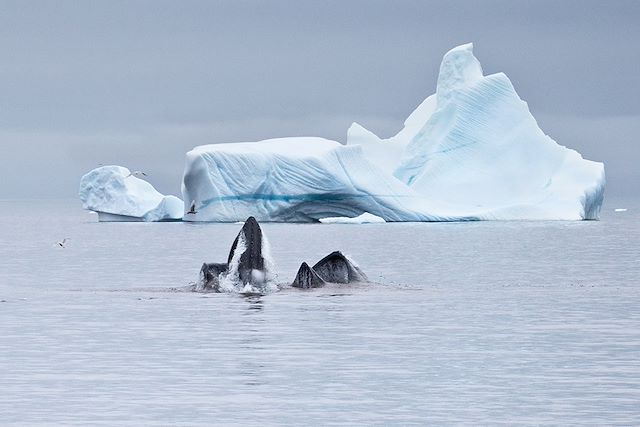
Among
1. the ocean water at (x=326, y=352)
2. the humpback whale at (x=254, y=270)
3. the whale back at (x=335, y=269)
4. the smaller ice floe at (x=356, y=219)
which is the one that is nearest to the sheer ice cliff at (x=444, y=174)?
the smaller ice floe at (x=356, y=219)

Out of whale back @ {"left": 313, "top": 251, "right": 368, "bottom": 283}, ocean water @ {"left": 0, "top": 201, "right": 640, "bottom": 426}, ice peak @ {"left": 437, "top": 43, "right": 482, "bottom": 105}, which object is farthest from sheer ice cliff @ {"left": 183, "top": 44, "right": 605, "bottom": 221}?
whale back @ {"left": 313, "top": 251, "right": 368, "bottom": 283}

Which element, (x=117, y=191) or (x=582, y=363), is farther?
(x=117, y=191)

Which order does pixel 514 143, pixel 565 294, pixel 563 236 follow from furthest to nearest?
pixel 514 143 < pixel 563 236 < pixel 565 294

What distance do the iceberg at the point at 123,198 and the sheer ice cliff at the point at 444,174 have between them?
4332mm

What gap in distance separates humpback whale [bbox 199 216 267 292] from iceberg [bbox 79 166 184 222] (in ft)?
148

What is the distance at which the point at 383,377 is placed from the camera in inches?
526

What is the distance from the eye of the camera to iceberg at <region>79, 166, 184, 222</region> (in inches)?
2692

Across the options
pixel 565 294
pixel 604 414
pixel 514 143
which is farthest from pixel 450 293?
pixel 514 143

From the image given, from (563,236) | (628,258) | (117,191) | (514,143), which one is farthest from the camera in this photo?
(117,191)

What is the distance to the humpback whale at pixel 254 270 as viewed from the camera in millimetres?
21828

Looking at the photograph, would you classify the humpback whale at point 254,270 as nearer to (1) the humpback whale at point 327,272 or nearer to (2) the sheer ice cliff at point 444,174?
(1) the humpback whale at point 327,272

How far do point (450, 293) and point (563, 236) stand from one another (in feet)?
122

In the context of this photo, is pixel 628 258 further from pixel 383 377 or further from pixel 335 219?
Answer: pixel 383 377

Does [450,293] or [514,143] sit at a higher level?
[514,143]
